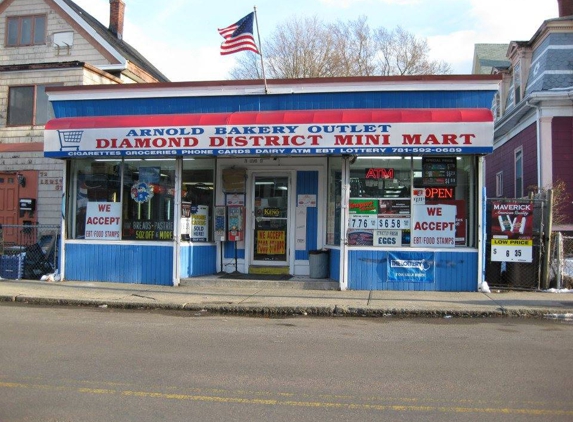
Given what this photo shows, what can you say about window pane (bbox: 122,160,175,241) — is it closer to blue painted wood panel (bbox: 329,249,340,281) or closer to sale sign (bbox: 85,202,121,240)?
sale sign (bbox: 85,202,121,240)

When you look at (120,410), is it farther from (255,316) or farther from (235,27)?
(235,27)

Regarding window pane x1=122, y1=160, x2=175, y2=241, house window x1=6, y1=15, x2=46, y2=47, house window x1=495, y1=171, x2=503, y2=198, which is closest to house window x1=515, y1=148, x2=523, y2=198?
house window x1=495, y1=171, x2=503, y2=198

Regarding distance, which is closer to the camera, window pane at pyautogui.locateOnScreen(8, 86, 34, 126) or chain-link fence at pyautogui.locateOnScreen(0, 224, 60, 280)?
chain-link fence at pyautogui.locateOnScreen(0, 224, 60, 280)

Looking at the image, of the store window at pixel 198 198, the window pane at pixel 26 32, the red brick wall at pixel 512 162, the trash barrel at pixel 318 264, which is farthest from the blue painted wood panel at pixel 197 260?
the window pane at pixel 26 32

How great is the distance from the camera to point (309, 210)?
13.7 meters

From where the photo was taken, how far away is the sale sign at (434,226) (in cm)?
1225

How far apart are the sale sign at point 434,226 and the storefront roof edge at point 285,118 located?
195cm

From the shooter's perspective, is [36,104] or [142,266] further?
[36,104]

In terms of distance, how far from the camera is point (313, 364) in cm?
661

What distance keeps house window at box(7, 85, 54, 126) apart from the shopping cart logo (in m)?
6.31

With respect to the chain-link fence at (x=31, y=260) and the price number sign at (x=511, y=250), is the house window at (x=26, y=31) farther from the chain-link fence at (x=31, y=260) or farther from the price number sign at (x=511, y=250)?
the price number sign at (x=511, y=250)

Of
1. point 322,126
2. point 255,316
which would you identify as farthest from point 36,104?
point 255,316

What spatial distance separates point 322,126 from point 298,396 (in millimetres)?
7566

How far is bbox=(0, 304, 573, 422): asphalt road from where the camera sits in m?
4.96
